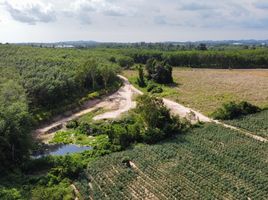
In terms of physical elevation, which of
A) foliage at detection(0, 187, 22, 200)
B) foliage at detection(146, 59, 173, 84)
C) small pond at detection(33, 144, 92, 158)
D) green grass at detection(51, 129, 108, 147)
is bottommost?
small pond at detection(33, 144, 92, 158)

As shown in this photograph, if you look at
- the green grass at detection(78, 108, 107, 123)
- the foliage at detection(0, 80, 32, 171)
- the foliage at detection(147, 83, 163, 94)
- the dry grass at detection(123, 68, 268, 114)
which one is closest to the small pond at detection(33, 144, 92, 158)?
the foliage at detection(0, 80, 32, 171)

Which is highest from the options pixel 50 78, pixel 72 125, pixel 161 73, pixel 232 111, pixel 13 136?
pixel 50 78

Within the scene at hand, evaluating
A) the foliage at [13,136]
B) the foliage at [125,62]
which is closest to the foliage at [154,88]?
the foliage at [125,62]

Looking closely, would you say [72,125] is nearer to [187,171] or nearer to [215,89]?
[187,171]

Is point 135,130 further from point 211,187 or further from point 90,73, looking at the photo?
point 90,73

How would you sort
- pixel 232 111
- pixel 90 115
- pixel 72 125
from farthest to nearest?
pixel 90 115 < pixel 72 125 < pixel 232 111

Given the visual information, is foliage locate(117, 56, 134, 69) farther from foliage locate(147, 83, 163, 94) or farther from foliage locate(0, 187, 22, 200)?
foliage locate(0, 187, 22, 200)

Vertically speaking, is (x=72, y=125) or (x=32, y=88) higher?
(x=32, y=88)

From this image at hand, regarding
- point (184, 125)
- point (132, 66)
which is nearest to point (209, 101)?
point (184, 125)

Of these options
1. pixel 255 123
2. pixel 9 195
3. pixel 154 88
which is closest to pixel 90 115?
pixel 154 88
